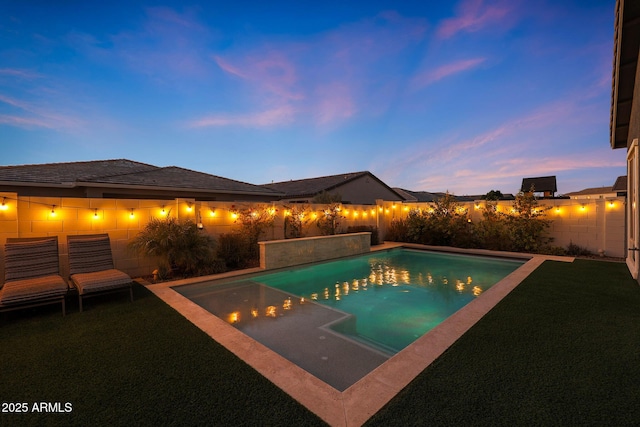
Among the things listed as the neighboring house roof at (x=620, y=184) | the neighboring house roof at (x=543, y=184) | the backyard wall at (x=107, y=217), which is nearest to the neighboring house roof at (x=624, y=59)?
the backyard wall at (x=107, y=217)

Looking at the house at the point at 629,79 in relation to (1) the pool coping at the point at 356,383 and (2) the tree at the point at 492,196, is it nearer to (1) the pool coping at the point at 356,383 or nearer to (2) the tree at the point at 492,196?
(1) the pool coping at the point at 356,383

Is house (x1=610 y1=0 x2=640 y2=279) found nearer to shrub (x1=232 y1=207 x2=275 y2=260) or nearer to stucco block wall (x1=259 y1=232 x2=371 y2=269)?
stucco block wall (x1=259 y1=232 x2=371 y2=269)

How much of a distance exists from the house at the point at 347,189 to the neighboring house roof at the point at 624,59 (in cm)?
1327

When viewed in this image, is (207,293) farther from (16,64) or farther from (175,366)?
(16,64)

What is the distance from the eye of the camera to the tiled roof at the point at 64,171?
10.1 m

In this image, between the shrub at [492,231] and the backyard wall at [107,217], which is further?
the shrub at [492,231]

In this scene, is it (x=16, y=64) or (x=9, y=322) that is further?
(x=16, y=64)

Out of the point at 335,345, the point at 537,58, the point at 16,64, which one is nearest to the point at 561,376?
the point at 335,345

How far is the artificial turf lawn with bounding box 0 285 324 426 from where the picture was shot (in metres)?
2.25

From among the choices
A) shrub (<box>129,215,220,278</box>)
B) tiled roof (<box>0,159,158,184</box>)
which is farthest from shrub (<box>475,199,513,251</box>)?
tiled roof (<box>0,159,158,184</box>)

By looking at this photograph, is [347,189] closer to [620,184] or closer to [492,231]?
[492,231]

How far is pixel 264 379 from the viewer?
2771mm

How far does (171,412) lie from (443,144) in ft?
65.9

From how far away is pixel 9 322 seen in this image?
175 inches
